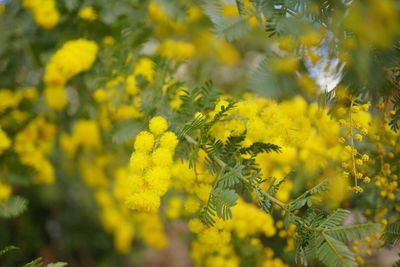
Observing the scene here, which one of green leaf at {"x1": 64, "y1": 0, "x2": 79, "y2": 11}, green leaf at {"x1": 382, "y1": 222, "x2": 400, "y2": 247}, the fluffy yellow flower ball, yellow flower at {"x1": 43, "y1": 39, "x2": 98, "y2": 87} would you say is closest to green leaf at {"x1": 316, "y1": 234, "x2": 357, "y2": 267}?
green leaf at {"x1": 382, "y1": 222, "x2": 400, "y2": 247}

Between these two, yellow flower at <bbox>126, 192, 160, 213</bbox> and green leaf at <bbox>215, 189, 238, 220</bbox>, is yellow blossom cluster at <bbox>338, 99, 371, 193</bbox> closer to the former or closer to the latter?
green leaf at <bbox>215, 189, 238, 220</bbox>

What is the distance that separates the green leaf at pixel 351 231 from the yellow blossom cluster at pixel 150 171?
0.40 metres

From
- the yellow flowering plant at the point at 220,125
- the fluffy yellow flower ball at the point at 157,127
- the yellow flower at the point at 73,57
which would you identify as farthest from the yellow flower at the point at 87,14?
the fluffy yellow flower ball at the point at 157,127

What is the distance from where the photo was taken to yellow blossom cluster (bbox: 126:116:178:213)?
1.21 metres

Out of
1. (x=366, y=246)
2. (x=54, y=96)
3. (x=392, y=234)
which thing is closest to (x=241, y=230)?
(x=366, y=246)

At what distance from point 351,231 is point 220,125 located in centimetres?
49

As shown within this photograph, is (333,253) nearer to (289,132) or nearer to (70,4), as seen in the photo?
(289,132)

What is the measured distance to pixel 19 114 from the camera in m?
2.12

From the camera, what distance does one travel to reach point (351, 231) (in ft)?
3.75

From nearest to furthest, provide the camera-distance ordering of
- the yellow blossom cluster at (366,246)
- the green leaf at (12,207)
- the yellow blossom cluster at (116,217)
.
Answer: the yellow blossom cluster at (366,246)
the green leaf at (12,207)
the yellow blossom cluster at (116,217)

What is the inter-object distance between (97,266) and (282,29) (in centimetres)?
213

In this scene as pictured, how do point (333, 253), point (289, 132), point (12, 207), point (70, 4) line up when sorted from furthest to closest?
point (70, 4), point (12, 207), point (289, 132), point (333, 253)

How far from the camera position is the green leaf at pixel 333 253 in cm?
109

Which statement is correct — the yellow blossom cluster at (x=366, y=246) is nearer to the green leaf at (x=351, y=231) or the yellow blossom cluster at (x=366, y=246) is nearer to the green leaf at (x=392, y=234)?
the green leaf at (x=392, y=234)
